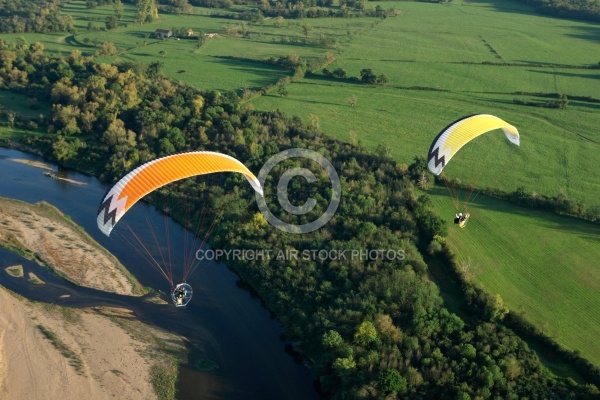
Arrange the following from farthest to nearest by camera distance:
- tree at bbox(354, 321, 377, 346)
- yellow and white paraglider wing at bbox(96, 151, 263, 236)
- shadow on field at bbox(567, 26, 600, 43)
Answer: shadow on field at bbox(567, 26, 600, 43) < tree at bbox(354, 321, 377, 346) < yellow and white paraglider wing at bbox(96, 151, 263, 236)

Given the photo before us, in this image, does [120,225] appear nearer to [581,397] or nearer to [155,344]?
[155,344]

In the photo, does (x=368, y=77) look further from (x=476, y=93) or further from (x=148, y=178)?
(x=148, y=178)

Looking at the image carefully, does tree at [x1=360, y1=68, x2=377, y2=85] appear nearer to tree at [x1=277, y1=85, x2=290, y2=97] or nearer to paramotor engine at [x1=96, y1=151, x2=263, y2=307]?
tree at [x1=277, y1=85, x2=290, y2=97]

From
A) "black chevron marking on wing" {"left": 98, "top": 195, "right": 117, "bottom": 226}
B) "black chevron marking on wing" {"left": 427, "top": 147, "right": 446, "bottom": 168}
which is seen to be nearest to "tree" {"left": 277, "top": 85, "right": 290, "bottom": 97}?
"black chevron marking on wing" {"left": 427, "top": 147, "right": 446, "bottom": 168}

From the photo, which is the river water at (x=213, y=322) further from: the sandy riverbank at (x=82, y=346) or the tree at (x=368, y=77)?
the tree at (x=368, y=77)

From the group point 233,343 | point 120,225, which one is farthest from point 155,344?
point 120,225
